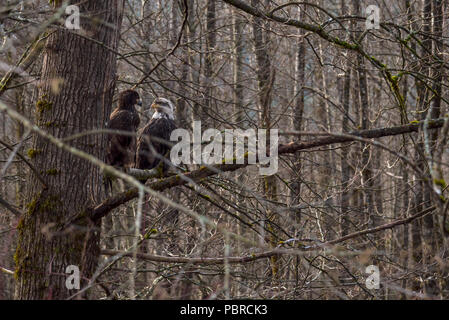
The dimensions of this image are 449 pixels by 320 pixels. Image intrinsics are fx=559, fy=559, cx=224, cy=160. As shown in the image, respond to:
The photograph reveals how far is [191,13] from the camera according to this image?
10.0m

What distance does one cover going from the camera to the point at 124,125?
270 inches

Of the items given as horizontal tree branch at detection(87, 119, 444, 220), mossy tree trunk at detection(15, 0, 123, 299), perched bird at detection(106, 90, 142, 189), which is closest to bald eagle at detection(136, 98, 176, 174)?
perched bird at detection(106, 90, 142, 189)

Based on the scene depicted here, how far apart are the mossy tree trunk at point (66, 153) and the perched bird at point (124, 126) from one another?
225cm

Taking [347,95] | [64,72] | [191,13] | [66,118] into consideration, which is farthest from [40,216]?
[347,95]

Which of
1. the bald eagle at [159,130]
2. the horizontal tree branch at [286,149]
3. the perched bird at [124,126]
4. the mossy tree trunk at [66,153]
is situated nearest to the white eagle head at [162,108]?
the bald eagle at [159,130]

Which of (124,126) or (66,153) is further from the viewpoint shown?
(124,126)

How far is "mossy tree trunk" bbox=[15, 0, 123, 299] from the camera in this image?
13.8 feet

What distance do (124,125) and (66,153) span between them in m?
2.52

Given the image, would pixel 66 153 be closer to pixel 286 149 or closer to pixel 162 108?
pixel 286 149

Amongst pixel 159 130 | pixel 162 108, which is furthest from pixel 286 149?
pixel 162 108

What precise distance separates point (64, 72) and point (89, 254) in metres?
1.46

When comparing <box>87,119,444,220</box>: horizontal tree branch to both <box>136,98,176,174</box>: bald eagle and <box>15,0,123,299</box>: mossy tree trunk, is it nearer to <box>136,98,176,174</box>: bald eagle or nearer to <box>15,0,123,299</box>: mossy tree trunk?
<box>15,0,123,299</box>: mossy tree trunk
